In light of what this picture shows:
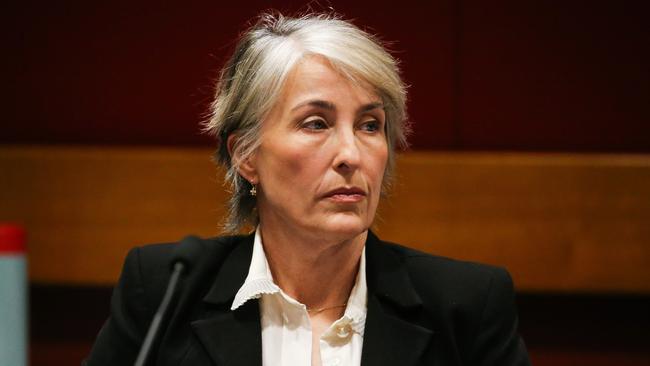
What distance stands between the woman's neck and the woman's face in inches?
2.5

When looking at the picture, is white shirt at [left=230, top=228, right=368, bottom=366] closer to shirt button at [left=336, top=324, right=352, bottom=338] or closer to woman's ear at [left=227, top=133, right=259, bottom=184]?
shirt button at [left=336, top=324, right=352, bottom=338]

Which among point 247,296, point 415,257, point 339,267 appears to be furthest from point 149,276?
point 415,257

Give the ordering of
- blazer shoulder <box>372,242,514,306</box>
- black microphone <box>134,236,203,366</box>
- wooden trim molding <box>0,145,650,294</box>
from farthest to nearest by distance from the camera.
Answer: wooden trim molding <box>0,145,650,294</box>
blazer shoulder <box>372,242,514,306</box>
black microphone <box>134,236,203,366</box>

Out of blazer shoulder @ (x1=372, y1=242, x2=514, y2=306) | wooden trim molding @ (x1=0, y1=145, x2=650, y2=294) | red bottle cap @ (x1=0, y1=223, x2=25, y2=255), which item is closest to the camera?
red bottle cap @ (x1=0, y1=223, x2=25, y2=255)

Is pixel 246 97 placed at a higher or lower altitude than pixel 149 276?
higher

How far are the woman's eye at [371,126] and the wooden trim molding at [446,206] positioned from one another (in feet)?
3.75

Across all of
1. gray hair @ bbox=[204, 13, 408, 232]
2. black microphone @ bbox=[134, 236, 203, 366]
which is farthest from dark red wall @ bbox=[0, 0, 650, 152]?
black microphone @ bbox=[134, 236, 203, 366]

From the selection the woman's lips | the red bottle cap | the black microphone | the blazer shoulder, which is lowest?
the blazer shoulder

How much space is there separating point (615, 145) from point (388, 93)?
1471 mm

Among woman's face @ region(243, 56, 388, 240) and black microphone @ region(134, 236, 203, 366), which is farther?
woman's face @ region(243, 56, 388, 240)

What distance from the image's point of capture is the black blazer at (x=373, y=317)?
1808 mm

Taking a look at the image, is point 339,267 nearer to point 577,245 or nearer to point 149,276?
point 149,276

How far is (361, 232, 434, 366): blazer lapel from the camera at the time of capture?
Answer: 5.86 feet

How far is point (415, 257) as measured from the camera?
200 cm
